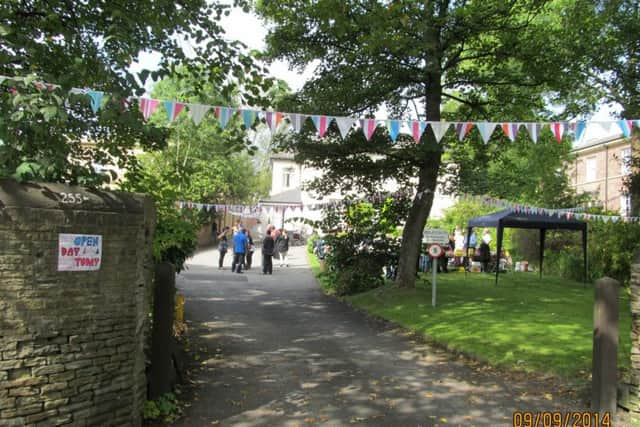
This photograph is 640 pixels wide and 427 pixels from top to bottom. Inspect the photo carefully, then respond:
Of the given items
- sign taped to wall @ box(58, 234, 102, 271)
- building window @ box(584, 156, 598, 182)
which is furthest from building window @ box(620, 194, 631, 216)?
sign taped to wall @ box(58, 234, 102, 271)

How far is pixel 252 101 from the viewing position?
839cm

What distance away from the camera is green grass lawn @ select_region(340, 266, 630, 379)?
7.59m

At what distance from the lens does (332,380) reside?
21.8ft

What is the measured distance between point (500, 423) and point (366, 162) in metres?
9.19

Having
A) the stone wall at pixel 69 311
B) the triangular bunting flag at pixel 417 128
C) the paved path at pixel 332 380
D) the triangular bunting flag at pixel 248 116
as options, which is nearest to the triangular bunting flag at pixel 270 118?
the triangular bunting flag at pixel 248 116

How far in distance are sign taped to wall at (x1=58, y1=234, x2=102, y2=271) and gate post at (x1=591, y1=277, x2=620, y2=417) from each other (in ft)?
16.6

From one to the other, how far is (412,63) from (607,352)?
8583mm

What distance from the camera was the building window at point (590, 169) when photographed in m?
43.2

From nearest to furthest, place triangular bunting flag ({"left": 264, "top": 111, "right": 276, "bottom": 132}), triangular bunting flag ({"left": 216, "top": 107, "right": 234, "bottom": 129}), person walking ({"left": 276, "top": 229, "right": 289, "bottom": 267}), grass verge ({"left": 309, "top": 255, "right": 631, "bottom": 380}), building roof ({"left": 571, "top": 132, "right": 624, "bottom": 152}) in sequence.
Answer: triangular bunting flag ({"left": 216, "top": 107, "right": 234, "bottom": 129}), grass verge ({"left": 309, "top": 255, "right": 631, "bottom": 380}), triangular bunting flag ({"left": 264, "top": 111, "right": 276, "bottom": 132}), person walking ({"left": 276, "top": 229, "right": 289, "bottom": 267}), building roof ({"left": 571, "top": 132, "right": 624, "bottom": 152})

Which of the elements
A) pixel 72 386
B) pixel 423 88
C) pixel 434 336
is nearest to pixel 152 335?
pixel 72 386

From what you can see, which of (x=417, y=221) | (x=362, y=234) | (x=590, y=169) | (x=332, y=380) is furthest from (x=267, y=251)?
(x=590, y=169)

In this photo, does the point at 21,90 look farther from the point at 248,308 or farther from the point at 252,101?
the point at 248,308

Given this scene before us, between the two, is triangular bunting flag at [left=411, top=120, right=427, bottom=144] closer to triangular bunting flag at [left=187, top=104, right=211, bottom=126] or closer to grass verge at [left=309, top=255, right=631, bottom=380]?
→ triangular bunting flag at [left=187, top=104, right=211, bottom=126]

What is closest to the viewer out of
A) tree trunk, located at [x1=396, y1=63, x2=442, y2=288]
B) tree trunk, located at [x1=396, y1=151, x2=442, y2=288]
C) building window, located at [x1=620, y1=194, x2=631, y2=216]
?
tree trunk, located at [x1=396, y1=63, x2=442, y2=288]
